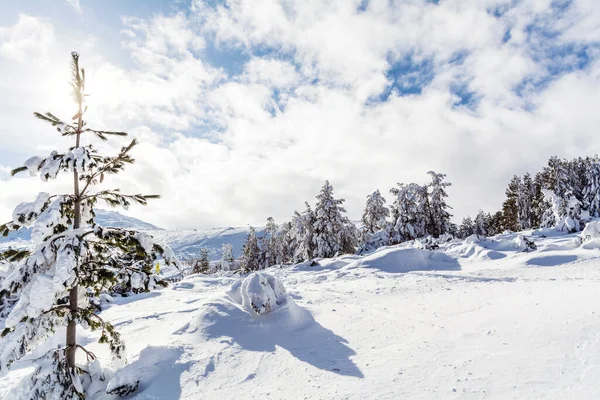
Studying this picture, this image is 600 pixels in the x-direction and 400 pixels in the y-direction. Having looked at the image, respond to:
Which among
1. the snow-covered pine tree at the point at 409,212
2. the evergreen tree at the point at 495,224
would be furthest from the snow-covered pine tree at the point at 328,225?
the evergreen tree at the point at 495,224

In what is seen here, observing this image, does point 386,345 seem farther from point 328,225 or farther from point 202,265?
point 202,265

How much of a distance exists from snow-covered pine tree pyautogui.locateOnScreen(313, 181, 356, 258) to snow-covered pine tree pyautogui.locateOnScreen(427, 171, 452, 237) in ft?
35.0

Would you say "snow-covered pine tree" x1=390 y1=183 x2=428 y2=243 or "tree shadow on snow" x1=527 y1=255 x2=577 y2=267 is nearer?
"tree shadow on snow" x1=527 y1=255 x2=577 y2=267

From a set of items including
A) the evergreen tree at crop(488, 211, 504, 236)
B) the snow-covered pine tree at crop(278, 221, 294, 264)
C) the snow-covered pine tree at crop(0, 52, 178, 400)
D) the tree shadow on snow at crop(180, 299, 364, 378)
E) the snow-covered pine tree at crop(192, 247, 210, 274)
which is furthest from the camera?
the snow-covered pine tree at crop(192, 247, 210, 274)

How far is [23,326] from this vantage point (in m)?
5.09

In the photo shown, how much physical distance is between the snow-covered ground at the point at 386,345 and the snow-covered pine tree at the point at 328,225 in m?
21.9

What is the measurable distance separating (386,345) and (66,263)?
615 centimetres

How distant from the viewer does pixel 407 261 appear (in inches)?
742

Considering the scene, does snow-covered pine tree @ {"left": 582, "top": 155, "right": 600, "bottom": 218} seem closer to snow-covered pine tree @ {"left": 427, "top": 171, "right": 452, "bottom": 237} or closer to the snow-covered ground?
snow-covered pine tree @ {"left": 427, "top": 171, "right": 452, "bottom": 237}

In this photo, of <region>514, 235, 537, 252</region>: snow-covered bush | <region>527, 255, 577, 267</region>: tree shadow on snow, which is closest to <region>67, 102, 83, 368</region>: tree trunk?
<region>527, 255, 577, 267</region>: tree shadow on snow

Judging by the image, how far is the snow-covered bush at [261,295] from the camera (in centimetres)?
905

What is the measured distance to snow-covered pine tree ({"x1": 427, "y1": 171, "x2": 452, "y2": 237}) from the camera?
3741 centimetres

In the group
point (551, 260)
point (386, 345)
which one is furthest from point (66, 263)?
point (551, 260)

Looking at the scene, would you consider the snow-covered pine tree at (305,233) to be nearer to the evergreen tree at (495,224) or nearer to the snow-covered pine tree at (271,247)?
the snow-covered pine tree at (271,247)
